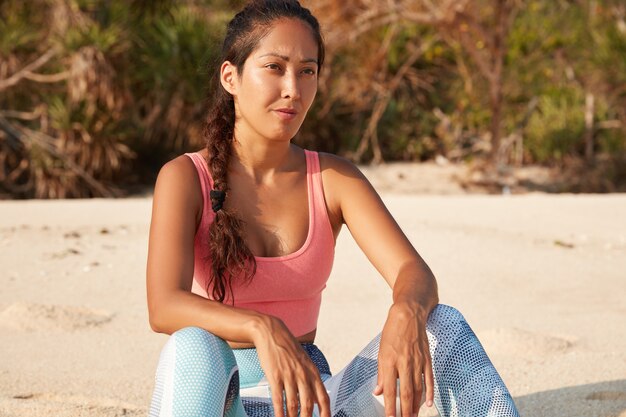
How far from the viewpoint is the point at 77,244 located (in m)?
5.80

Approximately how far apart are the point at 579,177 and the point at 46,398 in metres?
10.3

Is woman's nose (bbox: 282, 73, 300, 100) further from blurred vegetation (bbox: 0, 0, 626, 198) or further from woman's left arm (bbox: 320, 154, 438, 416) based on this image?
blurred vegetation (bbox: 0, 0, 626, 198)

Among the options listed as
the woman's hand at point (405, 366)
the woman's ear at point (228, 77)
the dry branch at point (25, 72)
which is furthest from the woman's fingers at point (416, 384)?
the dry branch at point (25, 72)

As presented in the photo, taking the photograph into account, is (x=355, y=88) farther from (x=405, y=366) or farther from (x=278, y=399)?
(x=278, y=399)

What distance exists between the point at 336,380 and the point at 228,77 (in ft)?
2.75

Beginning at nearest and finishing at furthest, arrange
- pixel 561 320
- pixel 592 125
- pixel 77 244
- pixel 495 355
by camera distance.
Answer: pixel 495 355 → pixel 561 320 → pixel 77 244 → pixel 592 125

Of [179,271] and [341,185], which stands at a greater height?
[341,185]

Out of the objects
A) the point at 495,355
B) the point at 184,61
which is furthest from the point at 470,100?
the point at 495,355

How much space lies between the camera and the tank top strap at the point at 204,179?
226 cm

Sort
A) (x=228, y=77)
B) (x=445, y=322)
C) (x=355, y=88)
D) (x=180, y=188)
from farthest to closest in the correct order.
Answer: (x=355, y=88) < (x=228, y=77) < (x=180, y=188) < (x=445, y=322)

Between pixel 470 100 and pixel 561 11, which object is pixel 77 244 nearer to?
pixel 470 100

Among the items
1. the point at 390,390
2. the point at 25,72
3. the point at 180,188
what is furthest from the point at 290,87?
the point at 25,72

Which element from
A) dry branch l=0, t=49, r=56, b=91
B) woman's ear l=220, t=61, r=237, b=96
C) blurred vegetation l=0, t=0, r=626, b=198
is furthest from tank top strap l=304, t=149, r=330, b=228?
dry branch l=0, t=49, r=56, b=91

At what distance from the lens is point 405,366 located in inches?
76.0
